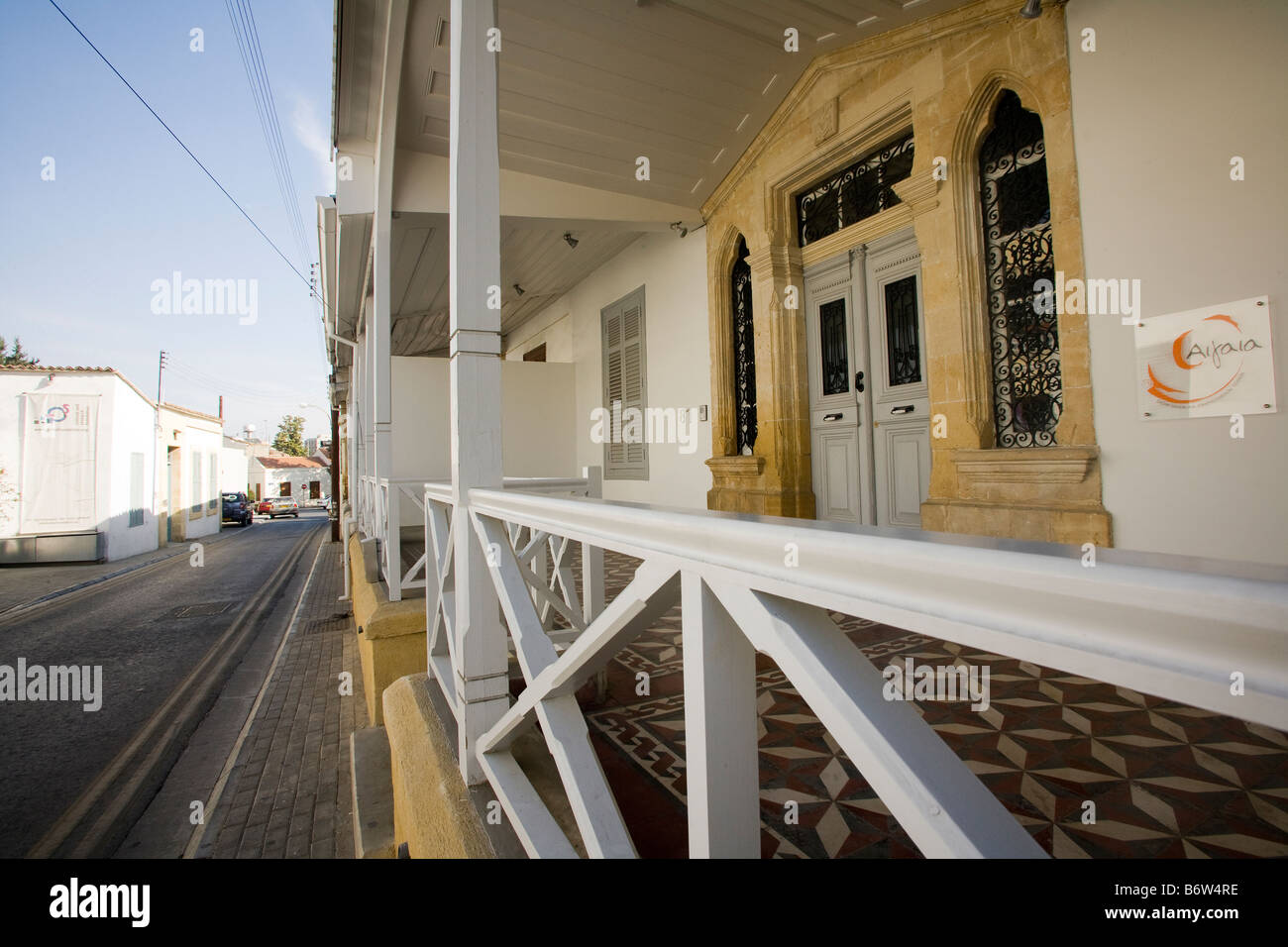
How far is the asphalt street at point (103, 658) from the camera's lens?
139 inches

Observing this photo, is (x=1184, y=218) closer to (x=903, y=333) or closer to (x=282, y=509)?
(x=903, y=333)

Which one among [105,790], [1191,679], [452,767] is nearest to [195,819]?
[105,790]

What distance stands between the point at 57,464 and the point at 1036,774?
18453mm

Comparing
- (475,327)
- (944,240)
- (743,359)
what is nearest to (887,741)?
(475,327)

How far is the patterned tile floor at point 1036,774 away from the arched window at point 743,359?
3630mm

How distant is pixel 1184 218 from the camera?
117 inches

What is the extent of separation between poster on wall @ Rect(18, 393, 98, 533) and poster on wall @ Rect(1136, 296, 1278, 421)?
18.3 m

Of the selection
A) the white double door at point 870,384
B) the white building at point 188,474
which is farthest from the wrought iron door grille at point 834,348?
the white building at point 188,474

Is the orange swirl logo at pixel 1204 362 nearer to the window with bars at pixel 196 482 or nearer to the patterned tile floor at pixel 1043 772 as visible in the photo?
the patterned tile floor at pixel 1043 772

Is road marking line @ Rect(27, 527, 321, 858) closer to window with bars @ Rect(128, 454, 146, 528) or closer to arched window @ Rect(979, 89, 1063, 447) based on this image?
arched window @ Rect(979, 89, 1063, 447)

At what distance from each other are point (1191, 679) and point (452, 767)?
199 cm
